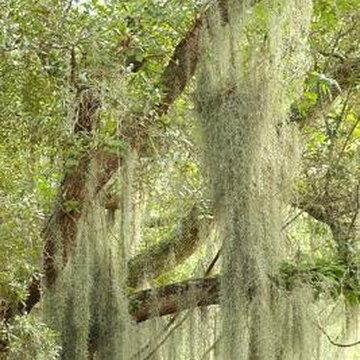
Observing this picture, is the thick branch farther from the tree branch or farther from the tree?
the tree branch

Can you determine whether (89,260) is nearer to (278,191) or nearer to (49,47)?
(278,191)

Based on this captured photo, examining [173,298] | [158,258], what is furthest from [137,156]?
[158,258]

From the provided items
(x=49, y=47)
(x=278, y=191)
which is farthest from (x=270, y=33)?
(x=49, y=47)

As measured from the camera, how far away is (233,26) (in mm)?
3221

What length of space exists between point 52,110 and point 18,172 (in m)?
0.24

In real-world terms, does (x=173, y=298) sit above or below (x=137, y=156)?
below

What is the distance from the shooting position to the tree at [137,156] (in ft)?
8.80

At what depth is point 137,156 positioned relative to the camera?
134 inches

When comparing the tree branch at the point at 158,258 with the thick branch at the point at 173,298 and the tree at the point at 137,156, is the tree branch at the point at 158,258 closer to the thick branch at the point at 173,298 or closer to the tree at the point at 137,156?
the tree at the point at 137,156

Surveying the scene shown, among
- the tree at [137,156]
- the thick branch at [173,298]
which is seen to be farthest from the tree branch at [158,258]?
the thick branch at [173,298]

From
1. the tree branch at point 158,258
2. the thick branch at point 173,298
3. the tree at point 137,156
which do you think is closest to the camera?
the tree at point 137,156

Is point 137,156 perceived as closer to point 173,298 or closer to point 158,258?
point 173,298

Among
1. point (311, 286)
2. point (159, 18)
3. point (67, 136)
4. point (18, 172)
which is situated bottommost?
point (311, 286)

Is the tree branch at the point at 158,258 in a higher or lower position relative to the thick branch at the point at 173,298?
higher
